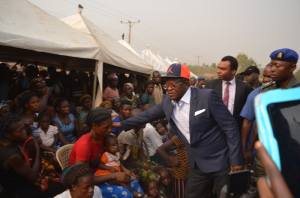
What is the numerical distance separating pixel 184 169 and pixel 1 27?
392 cm

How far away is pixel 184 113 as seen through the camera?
253 cm

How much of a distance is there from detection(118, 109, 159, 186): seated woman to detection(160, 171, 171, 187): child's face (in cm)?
13

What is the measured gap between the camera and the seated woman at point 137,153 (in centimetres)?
368

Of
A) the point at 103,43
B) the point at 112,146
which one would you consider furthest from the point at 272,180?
the point at 103,43

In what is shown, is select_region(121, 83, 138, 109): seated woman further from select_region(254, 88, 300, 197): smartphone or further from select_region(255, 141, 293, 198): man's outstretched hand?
select_region(255, 141, 293, 198): man's outstretched hand

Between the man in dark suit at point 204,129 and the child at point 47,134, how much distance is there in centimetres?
240

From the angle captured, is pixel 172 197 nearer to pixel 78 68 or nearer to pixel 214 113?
pixel 214 113

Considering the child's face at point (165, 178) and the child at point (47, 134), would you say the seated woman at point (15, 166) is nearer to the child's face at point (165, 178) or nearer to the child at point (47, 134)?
the child at point (47, 134)

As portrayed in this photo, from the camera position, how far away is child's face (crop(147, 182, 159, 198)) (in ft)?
11.2

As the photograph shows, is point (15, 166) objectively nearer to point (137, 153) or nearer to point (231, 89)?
point (137, 153)

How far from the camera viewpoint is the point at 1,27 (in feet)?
12.1

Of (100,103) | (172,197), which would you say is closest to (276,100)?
(172,197)

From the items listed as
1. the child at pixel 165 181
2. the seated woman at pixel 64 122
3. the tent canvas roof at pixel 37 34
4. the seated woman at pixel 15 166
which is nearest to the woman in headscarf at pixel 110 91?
the tent canvas roof at pixel 37 34

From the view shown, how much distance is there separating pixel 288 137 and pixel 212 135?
149 centimetres
